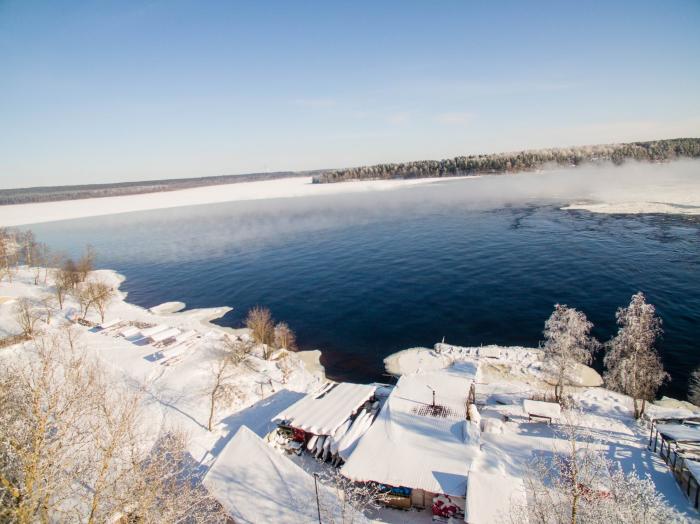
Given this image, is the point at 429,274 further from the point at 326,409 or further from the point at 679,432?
the point at 679,432

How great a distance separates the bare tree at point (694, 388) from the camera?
31.8 m

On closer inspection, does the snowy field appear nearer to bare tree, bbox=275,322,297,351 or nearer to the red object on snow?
the red object on snow

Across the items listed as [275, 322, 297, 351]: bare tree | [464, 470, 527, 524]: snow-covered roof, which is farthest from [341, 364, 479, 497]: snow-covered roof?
[275, 322, 297, 351]: bare tree

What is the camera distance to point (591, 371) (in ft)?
123

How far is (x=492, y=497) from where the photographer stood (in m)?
19.6

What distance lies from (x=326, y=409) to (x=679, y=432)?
2521cm

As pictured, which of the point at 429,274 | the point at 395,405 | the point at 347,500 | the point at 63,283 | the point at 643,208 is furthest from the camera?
the point at 643,208

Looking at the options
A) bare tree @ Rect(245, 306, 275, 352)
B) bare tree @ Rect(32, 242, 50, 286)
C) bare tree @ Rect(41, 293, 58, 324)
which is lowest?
bare tree @ Rect(245, 306, 275, 352)

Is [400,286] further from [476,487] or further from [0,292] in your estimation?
[0,292]

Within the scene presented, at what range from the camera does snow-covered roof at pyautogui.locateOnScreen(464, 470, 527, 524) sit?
18750mm

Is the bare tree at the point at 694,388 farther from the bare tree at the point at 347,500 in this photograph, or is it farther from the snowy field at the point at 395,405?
the bare tree at the point at 347,500

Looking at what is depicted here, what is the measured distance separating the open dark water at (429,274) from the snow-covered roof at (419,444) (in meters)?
10.5

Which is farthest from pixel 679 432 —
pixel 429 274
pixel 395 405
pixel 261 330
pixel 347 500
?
A: pixel 429 274

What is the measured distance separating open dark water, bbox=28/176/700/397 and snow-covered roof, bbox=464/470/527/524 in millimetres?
19258
